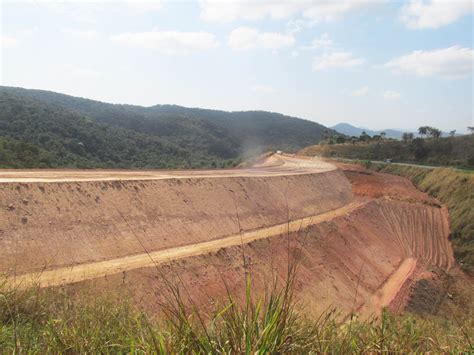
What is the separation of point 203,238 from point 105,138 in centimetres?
4281

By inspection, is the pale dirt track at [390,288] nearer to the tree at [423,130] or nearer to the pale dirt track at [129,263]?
the pale dirt track at [129,263]

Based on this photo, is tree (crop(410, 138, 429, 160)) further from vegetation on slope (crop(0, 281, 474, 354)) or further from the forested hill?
vegetation on slope (crop(0, 281, 474, 354))

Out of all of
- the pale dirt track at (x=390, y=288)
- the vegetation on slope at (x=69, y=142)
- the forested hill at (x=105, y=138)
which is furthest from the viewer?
the forested hill at (x=105, y=138)

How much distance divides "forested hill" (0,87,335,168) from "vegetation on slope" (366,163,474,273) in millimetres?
26506

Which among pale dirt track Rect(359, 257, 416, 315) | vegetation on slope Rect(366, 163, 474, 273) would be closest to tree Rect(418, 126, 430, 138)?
vegetation on slope Rect(366, 163, 474, 273)

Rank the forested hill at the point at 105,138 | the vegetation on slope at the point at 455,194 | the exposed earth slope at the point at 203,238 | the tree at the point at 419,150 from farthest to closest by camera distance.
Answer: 1. the tree at the point at 419,150
2. the forested hill at the point at 105,138
3. the vegetation on slope at the point at 455,194
4. the exposed earth slope at the point at 203,238

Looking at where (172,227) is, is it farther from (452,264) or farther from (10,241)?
(452,264)

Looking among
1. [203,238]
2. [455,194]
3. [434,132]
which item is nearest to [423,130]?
[434,132]

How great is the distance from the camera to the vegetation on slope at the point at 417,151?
65300mm

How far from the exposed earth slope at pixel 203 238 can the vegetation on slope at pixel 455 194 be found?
1148mm

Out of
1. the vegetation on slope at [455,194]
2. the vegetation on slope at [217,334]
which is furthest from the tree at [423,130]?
the vegetation on slope at [217,334]

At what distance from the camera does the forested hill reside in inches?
1784

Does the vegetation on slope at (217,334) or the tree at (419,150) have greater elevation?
the vegetation on slope at (217,334)

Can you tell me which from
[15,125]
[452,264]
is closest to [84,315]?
[452,264]
